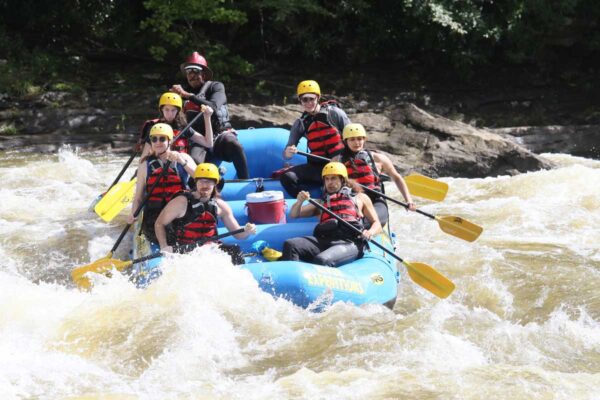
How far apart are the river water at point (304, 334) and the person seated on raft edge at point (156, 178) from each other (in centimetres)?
79

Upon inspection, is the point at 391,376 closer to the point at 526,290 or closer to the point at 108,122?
the point at 526,290

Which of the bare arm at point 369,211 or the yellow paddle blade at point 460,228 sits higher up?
the bare arm at point 369,211

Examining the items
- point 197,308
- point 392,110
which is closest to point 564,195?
point 392,110

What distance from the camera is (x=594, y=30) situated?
15.8 m

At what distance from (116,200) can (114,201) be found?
2 cm

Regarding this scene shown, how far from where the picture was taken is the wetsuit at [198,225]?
6.71 m

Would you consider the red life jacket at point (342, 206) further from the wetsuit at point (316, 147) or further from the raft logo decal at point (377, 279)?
the wetsuit at point (316, 147)

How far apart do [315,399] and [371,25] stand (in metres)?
11.5

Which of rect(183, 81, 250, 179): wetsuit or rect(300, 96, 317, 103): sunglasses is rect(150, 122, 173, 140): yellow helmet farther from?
rect(300, 96, 317, 103): sunglasses

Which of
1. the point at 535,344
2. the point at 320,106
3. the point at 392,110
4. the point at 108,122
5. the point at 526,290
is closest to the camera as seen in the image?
the point at 535,344

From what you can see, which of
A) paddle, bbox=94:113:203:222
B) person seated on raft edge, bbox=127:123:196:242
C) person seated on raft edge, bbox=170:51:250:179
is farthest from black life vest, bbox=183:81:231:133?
person seated on raft edge, bbox=127:123:196:242

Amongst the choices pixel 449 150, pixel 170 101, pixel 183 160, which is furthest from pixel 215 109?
pixel 449 150

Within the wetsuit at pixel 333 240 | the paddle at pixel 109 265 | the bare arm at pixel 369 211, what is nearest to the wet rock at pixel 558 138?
the bare arm at pixel 369 211

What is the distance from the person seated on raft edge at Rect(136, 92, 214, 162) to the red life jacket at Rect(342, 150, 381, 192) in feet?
4.64
